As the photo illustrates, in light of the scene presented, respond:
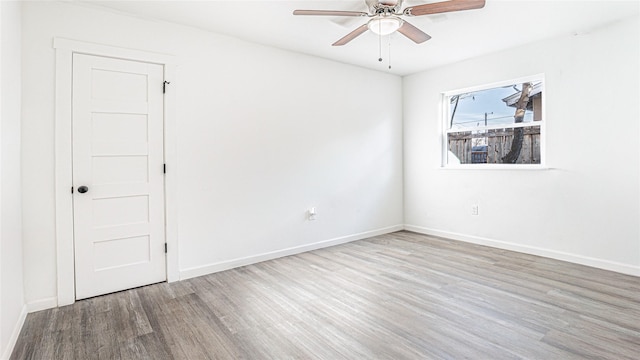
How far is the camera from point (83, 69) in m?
2.73

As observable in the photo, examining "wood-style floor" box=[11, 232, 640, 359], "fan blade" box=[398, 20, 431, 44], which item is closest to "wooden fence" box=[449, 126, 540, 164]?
"wood-style floor" box=[11, 232, 640, 359]

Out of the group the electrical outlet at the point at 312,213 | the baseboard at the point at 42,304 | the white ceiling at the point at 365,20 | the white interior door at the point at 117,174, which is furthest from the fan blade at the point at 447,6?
the baseboard at the point at 42,304

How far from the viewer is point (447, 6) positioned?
237 cm

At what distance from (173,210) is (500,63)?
4266mm

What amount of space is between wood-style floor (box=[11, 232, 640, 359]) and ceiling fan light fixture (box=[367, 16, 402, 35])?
7.52 ft

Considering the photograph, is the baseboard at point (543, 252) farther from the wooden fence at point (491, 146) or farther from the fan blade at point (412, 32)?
the fan blade at point (412, 32)

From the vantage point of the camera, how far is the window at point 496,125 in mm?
3959

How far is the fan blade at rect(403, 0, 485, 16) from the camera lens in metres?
2.30

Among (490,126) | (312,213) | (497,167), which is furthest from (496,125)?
(312,213)

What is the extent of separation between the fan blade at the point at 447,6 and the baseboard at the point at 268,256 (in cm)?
287

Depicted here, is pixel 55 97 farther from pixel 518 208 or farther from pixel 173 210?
pixel 518 208

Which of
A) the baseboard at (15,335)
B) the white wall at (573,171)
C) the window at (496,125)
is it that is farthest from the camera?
the window at (496,125)

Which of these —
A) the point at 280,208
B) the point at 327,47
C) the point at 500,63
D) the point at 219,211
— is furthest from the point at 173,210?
the point at 500,63

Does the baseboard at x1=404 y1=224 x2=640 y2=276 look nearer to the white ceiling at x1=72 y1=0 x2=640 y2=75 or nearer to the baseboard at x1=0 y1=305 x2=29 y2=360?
the white ceiling at x1=72 y1=0 x2=640 y2=75
